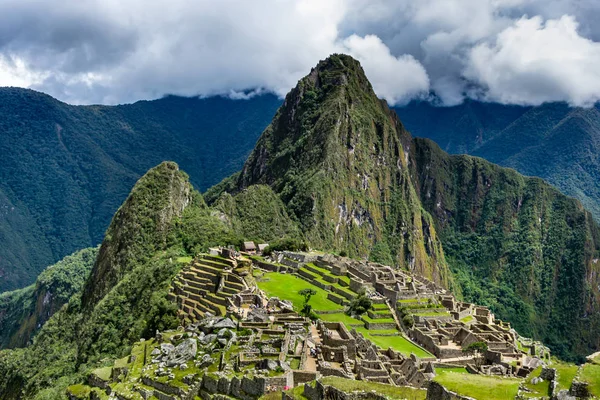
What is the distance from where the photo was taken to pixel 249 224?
150625 mm

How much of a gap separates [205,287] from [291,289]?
35.2ft

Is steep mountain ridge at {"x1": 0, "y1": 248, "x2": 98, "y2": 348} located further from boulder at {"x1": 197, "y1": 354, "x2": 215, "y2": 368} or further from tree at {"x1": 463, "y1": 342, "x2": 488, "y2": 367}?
boulder at {"x1": 197, "y1": 354, "x2": 215, "y2": 368}

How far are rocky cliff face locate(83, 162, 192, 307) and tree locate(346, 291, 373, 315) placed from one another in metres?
54.9

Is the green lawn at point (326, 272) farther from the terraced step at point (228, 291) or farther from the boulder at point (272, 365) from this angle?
the boulder at point (272, 365)

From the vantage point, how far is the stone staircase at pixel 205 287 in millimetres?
53469

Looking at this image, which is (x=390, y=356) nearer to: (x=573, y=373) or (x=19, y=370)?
(x=573, y=373)

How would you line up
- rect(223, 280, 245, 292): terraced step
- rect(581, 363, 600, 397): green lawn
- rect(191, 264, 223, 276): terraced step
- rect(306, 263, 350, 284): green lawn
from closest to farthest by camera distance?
rect(581, 363, 600, 397): green lawn, rect(223, 280, 245, 292): terraced step, rect(191, 264, 223, 276): terraced step, rect(306, 263, 350, 284): green lawn

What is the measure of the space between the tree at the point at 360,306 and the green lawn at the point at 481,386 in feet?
133

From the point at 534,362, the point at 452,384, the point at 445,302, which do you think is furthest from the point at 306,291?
the point at 452,384

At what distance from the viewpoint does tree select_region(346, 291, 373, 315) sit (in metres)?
60.6

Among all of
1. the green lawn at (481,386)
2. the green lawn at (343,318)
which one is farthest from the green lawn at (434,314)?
the green lawn at (481,386)

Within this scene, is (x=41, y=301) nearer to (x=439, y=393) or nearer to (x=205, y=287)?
(x=205, y=287)

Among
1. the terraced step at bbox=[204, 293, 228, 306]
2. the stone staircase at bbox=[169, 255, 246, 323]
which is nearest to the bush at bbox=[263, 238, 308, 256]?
the stone staircase at bbox=[169, 255, 246, 323]

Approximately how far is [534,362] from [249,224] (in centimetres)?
10509
